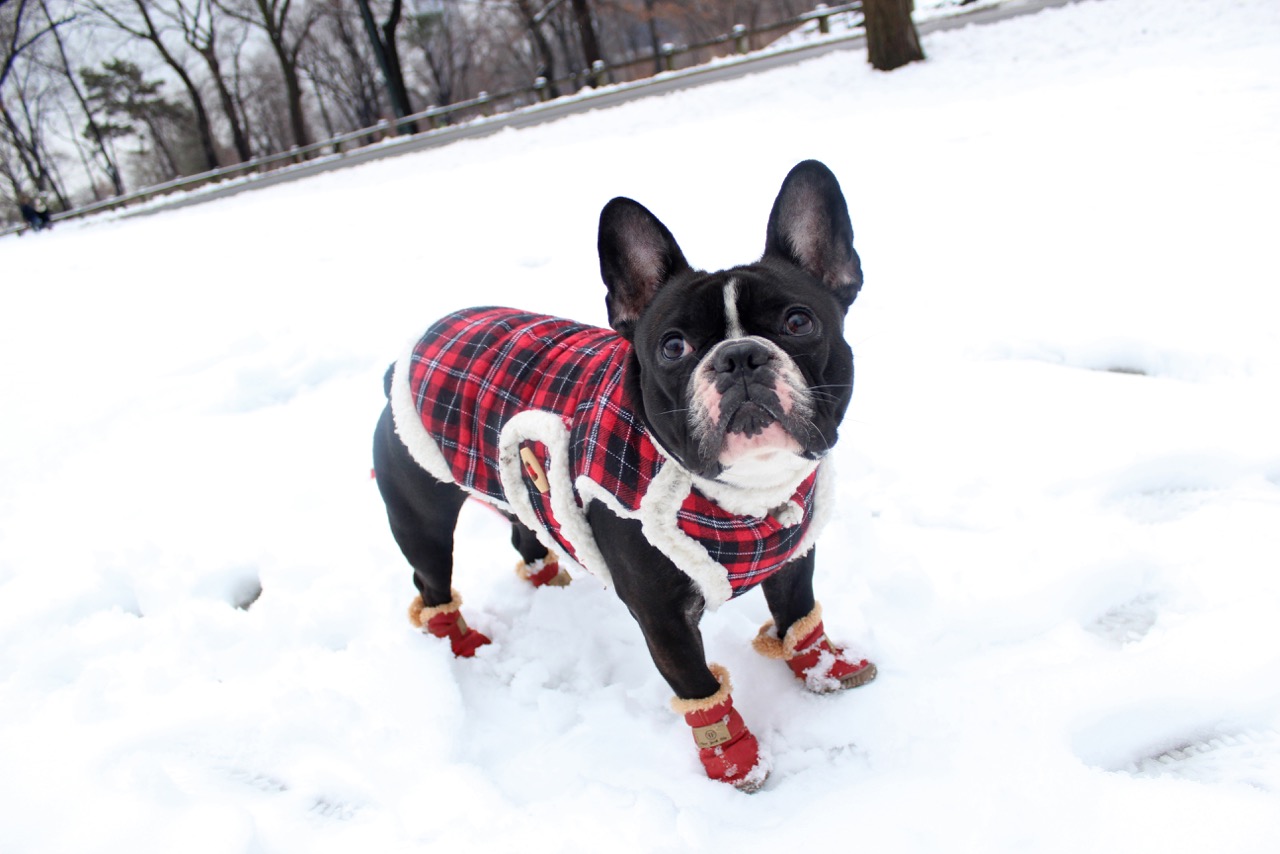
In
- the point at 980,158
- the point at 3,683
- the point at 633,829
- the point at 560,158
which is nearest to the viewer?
the point at 633,829

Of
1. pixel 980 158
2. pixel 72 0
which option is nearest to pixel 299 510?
pixel 980 158

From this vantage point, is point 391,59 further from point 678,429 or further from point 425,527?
point 678,429

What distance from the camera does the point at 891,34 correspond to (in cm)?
996

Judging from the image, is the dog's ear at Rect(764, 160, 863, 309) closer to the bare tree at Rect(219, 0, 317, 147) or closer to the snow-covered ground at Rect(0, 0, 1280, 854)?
the snow-covered ground at Rect(0, 0, 1280, 854)

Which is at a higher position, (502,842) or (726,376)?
(726,376)

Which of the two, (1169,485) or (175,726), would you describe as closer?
(175,726)

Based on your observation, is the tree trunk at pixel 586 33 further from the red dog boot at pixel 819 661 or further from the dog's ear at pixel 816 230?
the red dog boot at pixel 819 661

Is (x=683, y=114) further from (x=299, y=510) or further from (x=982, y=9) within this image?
(x=299, y=510)

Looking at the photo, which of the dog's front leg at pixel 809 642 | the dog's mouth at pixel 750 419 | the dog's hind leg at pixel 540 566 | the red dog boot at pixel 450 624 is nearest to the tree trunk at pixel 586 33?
the dog's hind leg at pixel 540 566

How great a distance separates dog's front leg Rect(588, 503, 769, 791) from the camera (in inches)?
74.2

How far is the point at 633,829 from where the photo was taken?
76.7 inches

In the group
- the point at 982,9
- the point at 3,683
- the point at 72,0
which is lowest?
the point at 3,683

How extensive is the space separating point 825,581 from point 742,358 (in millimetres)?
1364

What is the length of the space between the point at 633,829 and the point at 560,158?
28.4 ft
